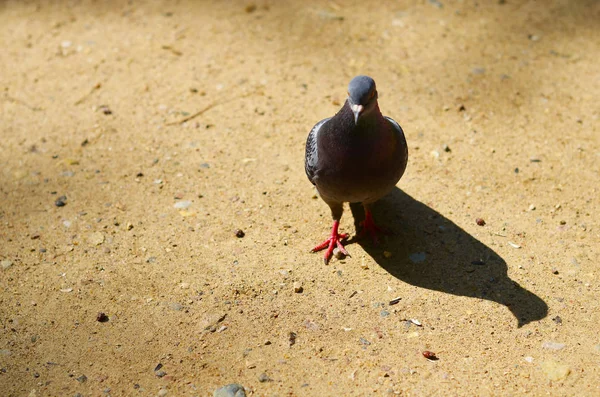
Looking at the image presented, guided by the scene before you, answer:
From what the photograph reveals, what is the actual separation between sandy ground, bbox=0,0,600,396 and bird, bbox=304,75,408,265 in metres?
0.64

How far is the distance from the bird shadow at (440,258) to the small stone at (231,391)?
1.39 metres

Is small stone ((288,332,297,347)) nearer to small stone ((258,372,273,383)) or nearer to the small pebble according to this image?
the small pebble

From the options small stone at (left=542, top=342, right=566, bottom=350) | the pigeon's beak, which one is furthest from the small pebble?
small stone at (left=542, top=342, right=566, bottom=350)

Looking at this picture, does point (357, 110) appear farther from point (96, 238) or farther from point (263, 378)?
point (96, 238)

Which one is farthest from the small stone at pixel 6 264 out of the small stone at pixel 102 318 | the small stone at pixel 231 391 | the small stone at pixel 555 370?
the small stone at pixel 555 370

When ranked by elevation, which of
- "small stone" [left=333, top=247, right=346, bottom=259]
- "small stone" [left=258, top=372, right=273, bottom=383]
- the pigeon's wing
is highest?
the pigeon's wing

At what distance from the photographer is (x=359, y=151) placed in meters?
4.07

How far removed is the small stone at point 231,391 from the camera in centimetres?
354

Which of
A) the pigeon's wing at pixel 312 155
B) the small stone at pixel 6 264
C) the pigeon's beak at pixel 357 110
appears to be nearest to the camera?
the pigeon's beak at pixel 357 110

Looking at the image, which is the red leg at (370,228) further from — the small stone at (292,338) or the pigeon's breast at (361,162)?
the small stone at (292,338)

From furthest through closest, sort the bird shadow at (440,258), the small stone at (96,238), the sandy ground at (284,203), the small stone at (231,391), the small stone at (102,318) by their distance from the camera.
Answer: the small stone at (96,238), the bird shadow at (440,258), the small stone at (102,318), the sandy ground at (284,203), the small stone at (231,391)

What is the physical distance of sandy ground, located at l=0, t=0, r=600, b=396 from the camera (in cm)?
378

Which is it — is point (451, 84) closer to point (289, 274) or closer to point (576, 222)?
point (576, 222)

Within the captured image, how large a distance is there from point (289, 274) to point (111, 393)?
1.40 m
